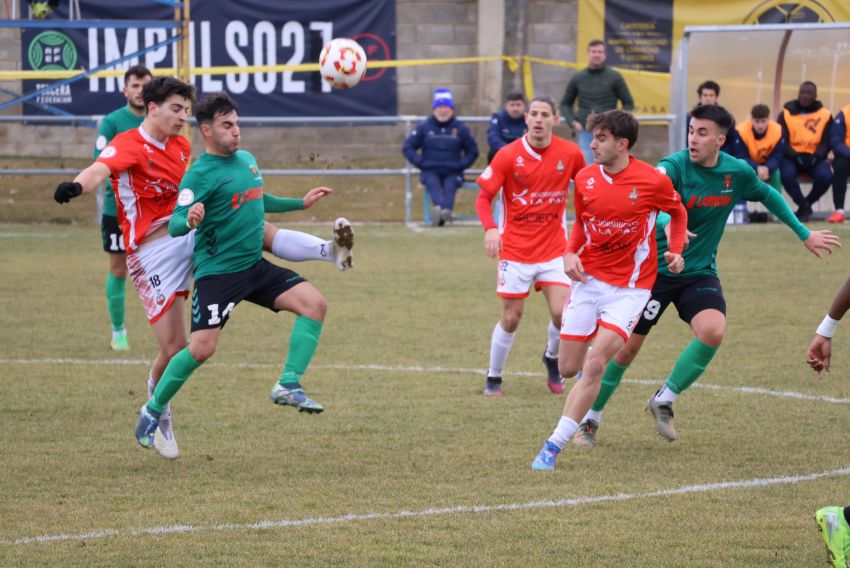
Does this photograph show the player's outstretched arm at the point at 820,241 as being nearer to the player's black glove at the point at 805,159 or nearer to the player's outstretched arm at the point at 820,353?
the player's outstretched arm at the point at 820,353

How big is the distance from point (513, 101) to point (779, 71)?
4376 millimetres

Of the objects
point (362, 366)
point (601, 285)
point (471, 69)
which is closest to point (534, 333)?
point (362, 366)

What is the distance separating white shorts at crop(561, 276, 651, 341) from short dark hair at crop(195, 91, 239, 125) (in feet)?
6.63

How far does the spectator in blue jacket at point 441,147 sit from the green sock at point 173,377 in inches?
431

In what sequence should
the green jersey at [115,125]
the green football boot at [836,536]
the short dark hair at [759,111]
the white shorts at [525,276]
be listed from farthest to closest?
the short dark hair at [759,111], the green jersey at [115,125], the white shorts at [525,276], the green football boot at [836,536]

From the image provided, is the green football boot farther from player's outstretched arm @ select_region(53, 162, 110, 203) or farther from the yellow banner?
the yellow banner

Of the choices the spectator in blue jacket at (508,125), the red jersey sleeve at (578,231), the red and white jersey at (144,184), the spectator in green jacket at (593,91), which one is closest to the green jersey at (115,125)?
the red and white jersey at (144,184)

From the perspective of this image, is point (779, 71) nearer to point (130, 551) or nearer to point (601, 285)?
point (601, 285)

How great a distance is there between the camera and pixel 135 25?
55.4 feet

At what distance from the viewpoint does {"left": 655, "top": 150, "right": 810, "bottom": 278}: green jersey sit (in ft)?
23.2

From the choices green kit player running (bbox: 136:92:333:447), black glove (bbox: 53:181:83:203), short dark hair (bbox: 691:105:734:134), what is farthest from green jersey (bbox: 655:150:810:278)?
black glove (bbox: 53:181:83:203)

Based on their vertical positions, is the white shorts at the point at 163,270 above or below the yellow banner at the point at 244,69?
below

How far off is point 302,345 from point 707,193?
91.9 inches

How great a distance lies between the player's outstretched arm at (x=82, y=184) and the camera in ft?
20.1
